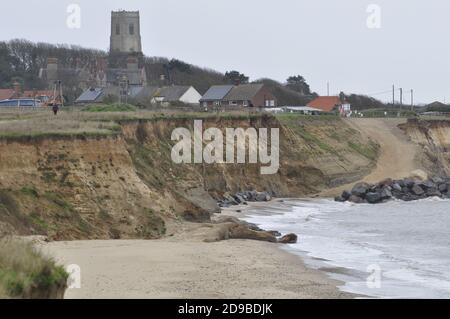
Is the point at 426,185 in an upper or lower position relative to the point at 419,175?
lower

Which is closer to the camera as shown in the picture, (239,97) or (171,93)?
(171,93)

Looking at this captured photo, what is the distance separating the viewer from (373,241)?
38875 millimetres

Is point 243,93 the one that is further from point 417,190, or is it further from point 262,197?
point 262,197

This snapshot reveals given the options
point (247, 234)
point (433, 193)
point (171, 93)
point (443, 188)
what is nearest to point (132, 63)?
point (171, 93)

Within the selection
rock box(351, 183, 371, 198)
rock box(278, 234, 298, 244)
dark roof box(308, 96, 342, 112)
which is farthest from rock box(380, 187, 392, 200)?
dark roof box(308, 96, 342, 112)

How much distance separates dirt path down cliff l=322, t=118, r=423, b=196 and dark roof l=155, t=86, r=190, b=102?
63.6 ft

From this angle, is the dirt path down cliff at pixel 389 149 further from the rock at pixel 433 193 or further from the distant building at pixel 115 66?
the distant building at pixel 115 66

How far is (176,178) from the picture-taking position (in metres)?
47.0

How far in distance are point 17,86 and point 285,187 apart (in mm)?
45446

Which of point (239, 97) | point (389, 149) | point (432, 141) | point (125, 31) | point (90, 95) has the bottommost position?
point (389, 149)

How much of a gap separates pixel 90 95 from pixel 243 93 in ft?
54.3

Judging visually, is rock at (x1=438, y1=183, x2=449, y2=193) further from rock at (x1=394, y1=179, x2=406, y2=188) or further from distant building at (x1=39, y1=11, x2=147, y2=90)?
distant building at (x1=39, y1=11, x2=147, y2=90)
